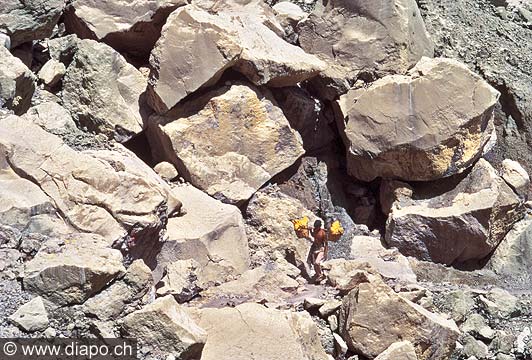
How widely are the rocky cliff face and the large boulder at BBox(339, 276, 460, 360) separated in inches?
0.6

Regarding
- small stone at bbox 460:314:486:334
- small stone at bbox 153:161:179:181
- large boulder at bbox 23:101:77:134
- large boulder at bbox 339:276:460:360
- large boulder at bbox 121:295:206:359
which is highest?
large boulder at bbox 121:295:206:359

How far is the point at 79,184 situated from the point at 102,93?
205 centimetres

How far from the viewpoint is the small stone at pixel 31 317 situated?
453cm

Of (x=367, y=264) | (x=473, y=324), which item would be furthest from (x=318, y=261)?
(x=473, y=324)

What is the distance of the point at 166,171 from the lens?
7.45 m

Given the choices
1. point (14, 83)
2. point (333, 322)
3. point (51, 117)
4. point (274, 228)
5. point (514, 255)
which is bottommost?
point (514, 255)

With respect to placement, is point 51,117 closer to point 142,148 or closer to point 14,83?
point 14,83

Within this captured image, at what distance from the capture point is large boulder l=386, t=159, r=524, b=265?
26.1 ft

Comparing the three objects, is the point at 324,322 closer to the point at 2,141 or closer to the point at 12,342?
the point at 12,342

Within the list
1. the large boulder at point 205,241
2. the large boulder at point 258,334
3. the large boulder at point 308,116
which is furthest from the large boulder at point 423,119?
the large boulder at point 258,334

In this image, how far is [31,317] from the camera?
4570mm

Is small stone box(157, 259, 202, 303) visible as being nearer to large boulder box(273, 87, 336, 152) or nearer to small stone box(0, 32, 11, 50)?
large boulder box(273, 87, 336, 152)

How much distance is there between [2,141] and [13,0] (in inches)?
91.7

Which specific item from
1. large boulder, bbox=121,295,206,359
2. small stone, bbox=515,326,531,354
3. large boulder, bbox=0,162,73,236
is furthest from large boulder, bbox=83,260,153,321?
small stone, bbox=515,326,531,354
